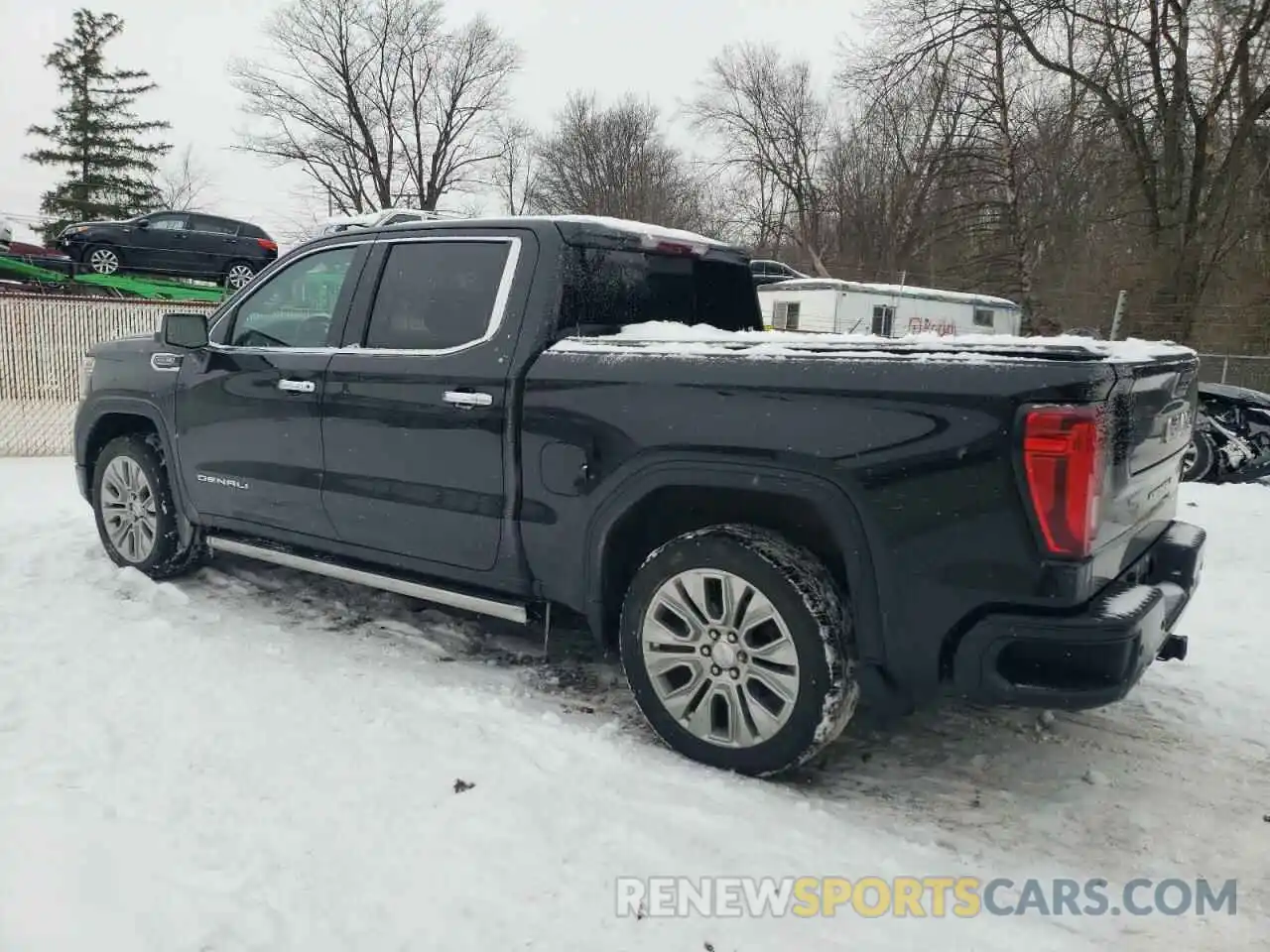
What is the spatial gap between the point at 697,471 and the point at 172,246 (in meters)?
19.6

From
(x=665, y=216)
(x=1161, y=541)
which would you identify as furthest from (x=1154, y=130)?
(x=665, y=216)

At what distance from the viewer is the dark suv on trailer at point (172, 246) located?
749 inches

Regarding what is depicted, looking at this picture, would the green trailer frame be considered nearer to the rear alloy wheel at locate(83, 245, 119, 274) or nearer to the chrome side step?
the rear alloy wheel at locate(83, 245, 119, 274)

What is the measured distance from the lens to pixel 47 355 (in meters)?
11.7

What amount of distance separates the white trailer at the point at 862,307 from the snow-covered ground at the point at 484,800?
591 inches

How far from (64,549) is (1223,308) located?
22.2 meters

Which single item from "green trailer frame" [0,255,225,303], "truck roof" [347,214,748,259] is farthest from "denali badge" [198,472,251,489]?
"green trailer frame" [0,255,225,303]

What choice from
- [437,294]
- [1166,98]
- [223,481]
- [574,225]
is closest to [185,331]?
[223,481]

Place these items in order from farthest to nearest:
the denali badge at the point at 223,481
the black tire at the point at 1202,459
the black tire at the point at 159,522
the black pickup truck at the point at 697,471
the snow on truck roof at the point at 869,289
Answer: the snow on truck roof at the point at 869,289 < the black tire at the point at 1202,459 < the black tire at the point at 159,522 < the denali badge at the point at 223,481 < the black pickup truck at the point at 697,471

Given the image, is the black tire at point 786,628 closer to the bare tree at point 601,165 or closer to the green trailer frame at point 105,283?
the green trailer frame at point 105,283

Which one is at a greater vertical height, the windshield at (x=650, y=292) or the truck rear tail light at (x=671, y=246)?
the truck rear tail light at (x=671, y=246)

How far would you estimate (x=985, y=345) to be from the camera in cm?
275

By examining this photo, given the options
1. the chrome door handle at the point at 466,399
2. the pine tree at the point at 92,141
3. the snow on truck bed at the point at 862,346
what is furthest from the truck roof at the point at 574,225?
the pine tree at the point at 92,141

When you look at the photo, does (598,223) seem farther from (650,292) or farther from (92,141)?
(92,141)
